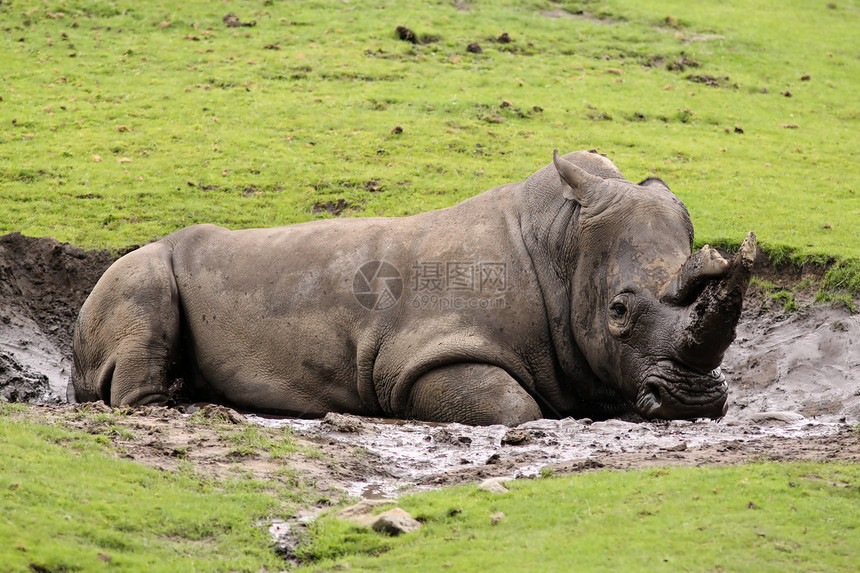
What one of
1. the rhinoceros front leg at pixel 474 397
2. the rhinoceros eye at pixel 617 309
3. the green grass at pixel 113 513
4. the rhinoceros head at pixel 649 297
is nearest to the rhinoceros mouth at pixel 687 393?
the rhinoceros head at pixel 649 297

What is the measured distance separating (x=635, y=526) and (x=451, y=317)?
4.04 meters

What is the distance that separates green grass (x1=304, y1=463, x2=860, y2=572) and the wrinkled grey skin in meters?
2.03

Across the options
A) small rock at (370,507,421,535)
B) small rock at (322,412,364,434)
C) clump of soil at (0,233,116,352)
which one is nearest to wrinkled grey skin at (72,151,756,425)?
small rock at (322,412,364,434)

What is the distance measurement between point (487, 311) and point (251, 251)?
2.69 meters

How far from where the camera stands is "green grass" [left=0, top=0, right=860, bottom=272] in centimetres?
1529

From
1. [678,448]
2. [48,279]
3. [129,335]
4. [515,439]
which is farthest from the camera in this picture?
[48,279]

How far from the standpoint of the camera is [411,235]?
1033 cm

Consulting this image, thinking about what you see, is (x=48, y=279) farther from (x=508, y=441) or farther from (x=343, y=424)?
(x=508, y=441)

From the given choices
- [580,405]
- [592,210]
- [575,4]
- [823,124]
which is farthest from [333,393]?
[575,4]

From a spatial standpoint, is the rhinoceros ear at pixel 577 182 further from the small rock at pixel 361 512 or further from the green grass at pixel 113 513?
the green grass at pixel 113 513

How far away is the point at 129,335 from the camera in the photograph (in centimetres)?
1056

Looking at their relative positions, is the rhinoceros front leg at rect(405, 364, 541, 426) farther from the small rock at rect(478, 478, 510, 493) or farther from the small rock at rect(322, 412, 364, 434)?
the small rock at rect(478, 478, 510, 493)

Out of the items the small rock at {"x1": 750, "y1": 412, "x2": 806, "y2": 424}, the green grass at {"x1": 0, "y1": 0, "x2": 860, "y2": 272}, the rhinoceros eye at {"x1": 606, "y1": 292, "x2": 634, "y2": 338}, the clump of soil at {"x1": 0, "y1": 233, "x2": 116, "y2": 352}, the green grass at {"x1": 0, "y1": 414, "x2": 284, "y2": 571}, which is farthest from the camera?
the green grass at {"x1": 0, "y1": 0, "x2": 860, "y2": 272}

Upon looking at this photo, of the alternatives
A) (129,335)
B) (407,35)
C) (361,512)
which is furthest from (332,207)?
(361,512)
